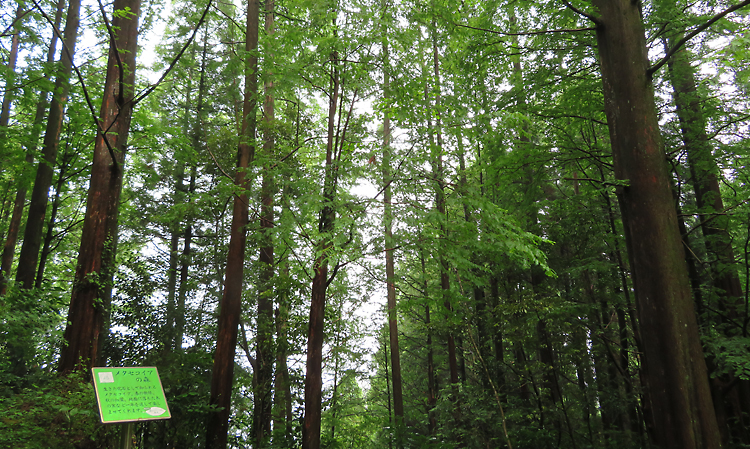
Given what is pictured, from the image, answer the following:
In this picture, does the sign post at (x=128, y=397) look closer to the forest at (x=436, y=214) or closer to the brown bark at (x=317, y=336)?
the forest at (x=436, y=214)

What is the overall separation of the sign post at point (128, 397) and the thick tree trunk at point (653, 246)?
188 inches

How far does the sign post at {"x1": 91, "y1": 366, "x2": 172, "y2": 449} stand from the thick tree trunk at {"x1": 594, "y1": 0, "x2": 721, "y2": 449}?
477 cm

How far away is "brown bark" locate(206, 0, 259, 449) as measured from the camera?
6918 millimetres

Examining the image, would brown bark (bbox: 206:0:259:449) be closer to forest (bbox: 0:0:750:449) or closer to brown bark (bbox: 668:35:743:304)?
forest (bbox: 0:0:750:449)

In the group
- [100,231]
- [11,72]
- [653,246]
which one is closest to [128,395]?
[100,231]

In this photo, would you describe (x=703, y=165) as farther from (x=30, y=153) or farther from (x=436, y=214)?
(x=30, y=153)

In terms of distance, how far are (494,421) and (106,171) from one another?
362 inches

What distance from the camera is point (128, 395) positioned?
377cm

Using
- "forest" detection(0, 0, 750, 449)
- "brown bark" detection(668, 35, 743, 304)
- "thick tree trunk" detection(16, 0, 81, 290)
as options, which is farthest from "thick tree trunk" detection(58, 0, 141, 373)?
"brown bark" detection(668, 35, 743, 304)

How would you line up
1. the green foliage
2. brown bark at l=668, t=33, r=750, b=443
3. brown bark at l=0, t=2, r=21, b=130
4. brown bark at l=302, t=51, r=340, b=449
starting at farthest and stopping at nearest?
brown bark at l=0, t=2, r=21, b=130 → brown bark at l=302, t=51, r=340, b=449 → brown bark at l=668, t=33, r=750, b=443 → the green foliage

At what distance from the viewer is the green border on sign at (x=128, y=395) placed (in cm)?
359

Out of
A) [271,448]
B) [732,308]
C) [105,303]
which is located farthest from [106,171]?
[732,308]

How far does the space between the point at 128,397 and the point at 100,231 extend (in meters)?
3.10

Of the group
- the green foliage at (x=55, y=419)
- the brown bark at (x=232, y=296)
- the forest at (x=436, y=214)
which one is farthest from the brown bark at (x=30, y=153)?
the green foliage at (x=55, y=419)
